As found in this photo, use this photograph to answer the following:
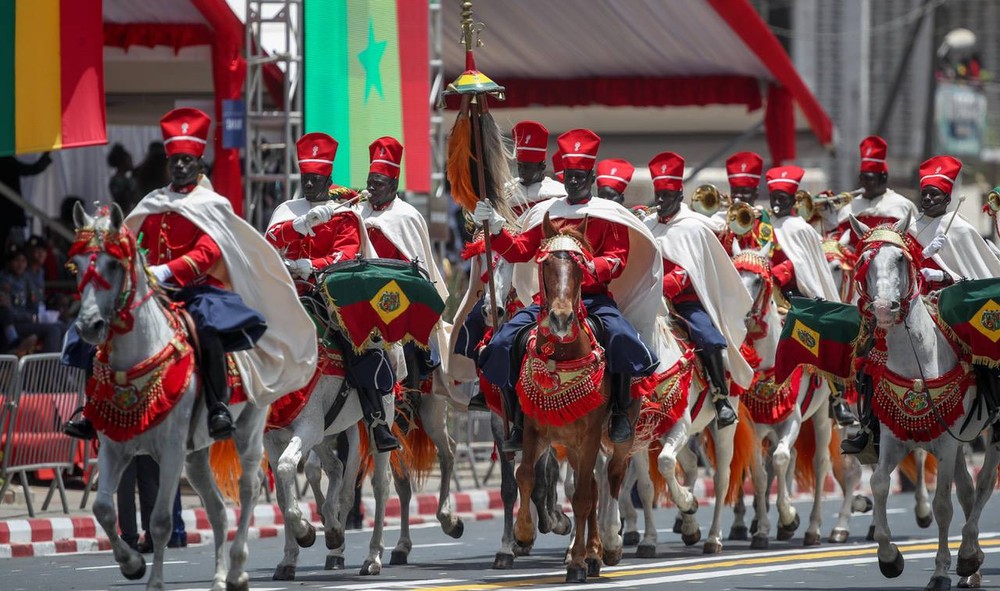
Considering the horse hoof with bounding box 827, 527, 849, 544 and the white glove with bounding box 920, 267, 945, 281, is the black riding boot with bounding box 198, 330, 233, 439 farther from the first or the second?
the horse hoof with bounding box 827, 527, 849, 544

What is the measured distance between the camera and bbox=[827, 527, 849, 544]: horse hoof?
1606 centimetres

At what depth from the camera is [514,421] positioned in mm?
12617

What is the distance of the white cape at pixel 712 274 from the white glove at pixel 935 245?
2.46 meters

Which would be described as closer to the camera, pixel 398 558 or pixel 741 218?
pixel 398 558

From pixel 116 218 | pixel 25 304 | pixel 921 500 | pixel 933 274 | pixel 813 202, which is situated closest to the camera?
pixel 116 218

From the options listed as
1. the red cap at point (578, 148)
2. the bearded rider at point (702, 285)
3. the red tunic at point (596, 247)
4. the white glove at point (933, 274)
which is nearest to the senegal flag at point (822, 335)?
the white glove at point (933, 274)

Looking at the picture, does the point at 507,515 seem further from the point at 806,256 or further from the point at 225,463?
the point at 806,256

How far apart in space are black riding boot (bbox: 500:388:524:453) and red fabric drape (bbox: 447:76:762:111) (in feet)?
48.5

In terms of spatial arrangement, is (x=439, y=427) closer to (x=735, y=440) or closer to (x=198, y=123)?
(x=735, y=440)

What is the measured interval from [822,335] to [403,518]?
3.50 meters

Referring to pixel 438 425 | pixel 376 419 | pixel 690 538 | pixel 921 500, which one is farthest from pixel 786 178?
pixel 376 419

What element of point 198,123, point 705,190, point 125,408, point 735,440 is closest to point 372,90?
point 705,190

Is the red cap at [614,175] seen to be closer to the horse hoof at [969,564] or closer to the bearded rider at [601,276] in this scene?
the bearded rider at [601,276]

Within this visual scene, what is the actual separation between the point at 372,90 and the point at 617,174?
17.7 ft
